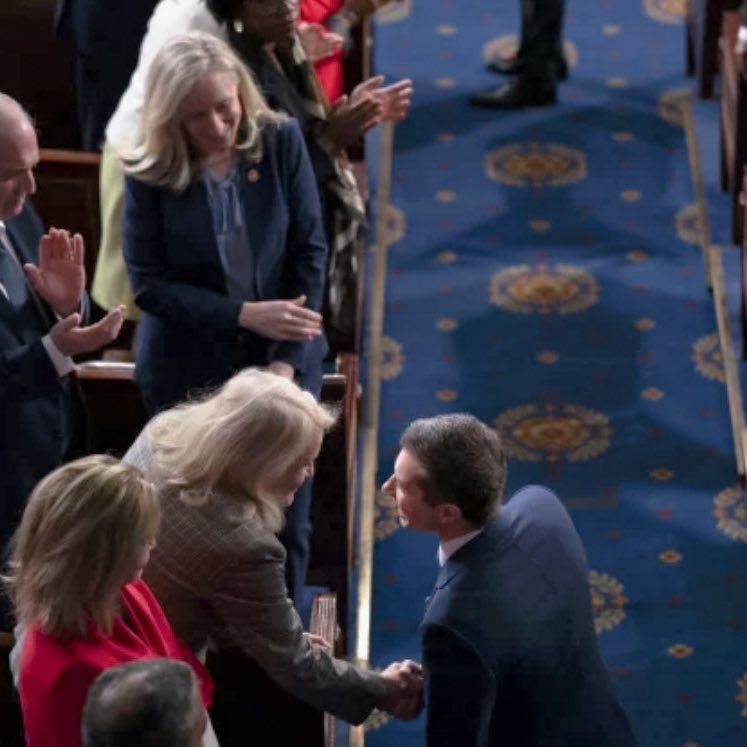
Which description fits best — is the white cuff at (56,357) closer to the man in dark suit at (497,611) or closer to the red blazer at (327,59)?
the man in dark suit at (497,611)

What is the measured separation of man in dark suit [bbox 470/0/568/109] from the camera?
258 inches

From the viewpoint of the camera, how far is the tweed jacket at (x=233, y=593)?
3016 mm

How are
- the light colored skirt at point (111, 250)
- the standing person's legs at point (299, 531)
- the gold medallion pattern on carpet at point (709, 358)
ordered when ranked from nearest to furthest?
the standing person's legs at point (299, 531) < the light colored skirt at point (111, 250) < the gold medallion pattern on carpet at point (709, 358)

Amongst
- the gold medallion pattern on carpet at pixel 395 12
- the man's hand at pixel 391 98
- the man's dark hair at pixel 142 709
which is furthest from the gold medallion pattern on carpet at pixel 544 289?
the man's dark hair at pixel 142 709

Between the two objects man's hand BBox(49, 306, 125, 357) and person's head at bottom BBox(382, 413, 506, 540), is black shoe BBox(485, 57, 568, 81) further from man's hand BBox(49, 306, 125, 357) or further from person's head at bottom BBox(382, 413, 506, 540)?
person's head at bottom BBox(382, 413, 506, 540)

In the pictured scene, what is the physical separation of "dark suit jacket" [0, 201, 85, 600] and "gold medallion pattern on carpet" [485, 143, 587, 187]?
2903mm

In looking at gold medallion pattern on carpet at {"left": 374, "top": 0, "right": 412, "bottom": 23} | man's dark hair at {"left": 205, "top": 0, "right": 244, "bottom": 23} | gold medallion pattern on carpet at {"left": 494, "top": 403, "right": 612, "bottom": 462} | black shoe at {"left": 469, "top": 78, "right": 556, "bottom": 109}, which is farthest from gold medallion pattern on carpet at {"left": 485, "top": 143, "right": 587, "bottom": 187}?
man's dark hair at {"left": 205, "top": 0, "right": 244, "bottom": 23}

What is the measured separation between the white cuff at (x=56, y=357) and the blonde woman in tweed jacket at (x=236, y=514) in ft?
1.43

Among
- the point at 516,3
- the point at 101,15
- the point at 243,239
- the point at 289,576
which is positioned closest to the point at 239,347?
the point at 243,239

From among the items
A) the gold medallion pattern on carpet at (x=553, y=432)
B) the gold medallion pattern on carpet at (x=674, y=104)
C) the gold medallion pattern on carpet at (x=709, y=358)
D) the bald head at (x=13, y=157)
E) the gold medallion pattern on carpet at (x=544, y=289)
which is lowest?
the gold medallion pattern on carpet at (x=553, y=432)

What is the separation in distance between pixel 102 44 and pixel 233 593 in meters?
2.42

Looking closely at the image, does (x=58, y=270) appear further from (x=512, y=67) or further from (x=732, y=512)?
(x=512, y=67)

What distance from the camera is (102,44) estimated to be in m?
4.98

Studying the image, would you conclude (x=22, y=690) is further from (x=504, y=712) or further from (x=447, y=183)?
(x=447, y=183)
